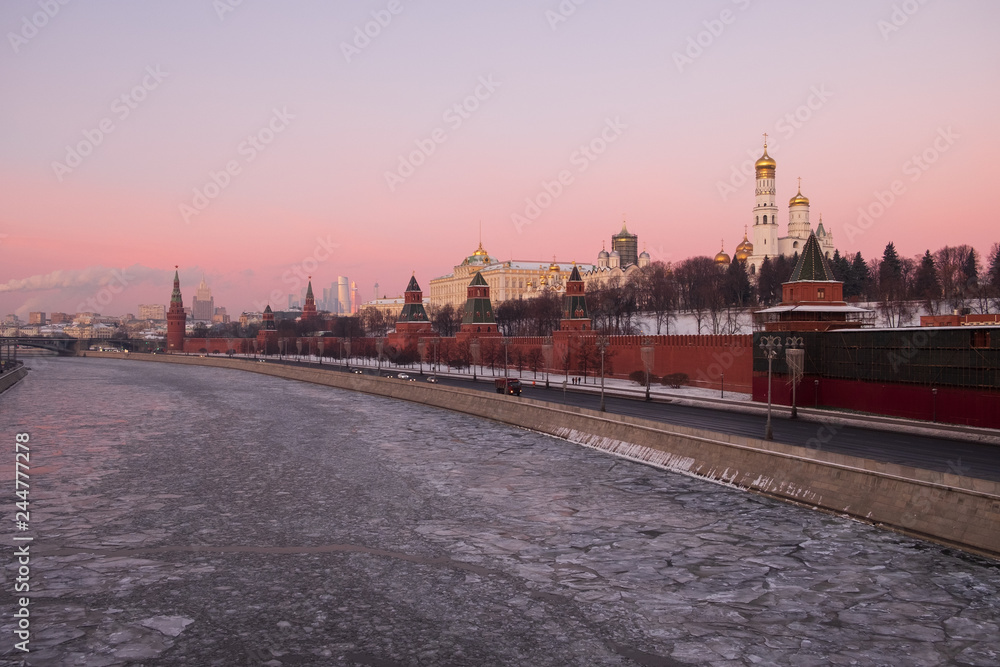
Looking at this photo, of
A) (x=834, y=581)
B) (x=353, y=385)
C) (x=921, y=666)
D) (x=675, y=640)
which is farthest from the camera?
(x=353, y=385)

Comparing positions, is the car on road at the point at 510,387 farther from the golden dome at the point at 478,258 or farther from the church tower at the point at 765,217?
the golden dome at the point at 478,258

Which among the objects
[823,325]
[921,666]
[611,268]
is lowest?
[921,666]

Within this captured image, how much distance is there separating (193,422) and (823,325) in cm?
3015

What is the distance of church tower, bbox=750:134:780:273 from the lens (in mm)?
107750

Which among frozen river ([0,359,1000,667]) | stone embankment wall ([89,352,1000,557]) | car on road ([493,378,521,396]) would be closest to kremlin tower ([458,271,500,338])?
car on road ([493,378,521,396])

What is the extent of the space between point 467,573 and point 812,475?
841 centimetres

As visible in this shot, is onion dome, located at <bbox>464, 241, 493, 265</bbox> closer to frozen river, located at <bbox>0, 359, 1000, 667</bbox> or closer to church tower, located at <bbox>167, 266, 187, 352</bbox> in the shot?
church tower, located at <bbox>167, 266, 187, 352</bbox>

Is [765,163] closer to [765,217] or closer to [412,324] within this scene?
[765,217]

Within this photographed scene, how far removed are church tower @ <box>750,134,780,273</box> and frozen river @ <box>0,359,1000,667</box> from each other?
3655 inches

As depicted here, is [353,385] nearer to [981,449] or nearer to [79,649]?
[981,449]

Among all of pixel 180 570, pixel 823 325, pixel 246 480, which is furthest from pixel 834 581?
pixel 823 325

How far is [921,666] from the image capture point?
29.8 ft

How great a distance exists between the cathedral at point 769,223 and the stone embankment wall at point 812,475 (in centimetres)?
8634

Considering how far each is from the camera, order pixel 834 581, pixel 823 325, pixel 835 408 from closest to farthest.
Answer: pixel 834 581 → pixel 835 408 → pixel 823 325
